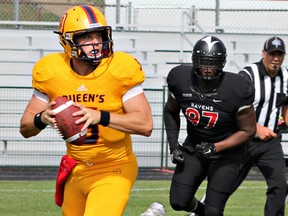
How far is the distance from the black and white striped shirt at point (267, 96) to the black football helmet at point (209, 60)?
3.80 ft

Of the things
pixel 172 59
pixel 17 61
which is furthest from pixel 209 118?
pixel 172 59

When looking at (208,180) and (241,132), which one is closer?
(241,132)

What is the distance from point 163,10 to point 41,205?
916 centimetres

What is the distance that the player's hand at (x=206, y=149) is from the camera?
19.8 ft

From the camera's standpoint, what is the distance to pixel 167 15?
1695 centimetres

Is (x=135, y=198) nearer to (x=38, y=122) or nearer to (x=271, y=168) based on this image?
(x=271, y=168)

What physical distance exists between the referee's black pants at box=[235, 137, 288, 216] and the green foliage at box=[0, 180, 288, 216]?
111 cm

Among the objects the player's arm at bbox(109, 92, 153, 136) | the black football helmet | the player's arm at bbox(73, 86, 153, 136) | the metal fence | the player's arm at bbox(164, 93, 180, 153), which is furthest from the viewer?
the metal fence

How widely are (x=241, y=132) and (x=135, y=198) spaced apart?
3269mm

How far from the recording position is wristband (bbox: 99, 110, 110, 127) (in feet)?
14.0

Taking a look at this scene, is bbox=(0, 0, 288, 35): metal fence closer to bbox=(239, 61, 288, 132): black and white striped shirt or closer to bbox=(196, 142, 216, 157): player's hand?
bbox=(239, 61, 288, 132): black and white striped shirt

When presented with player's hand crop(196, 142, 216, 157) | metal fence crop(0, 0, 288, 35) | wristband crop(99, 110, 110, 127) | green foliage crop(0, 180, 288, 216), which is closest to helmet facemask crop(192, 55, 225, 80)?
player's hand crop(196, 142, 216, 157)

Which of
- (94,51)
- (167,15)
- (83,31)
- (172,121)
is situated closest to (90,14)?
(83,31)

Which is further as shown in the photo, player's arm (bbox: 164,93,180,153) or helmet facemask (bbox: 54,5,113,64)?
player's arm (bbox: 164,93,180,153)
